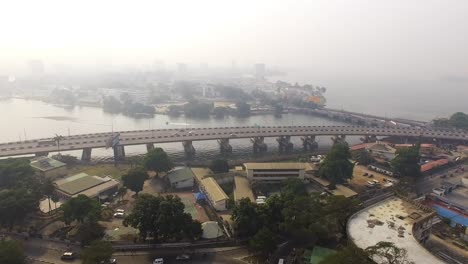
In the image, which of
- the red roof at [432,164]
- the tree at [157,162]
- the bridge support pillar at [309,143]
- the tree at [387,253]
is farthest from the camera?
the bridge support pillar at [309,143]

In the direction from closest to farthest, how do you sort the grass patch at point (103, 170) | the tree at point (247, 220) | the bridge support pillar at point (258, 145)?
the tree at point (247, 220) → the grass patch at point (103, 170) → the bridge support pillar at point (258, 145)

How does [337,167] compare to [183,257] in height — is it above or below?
above

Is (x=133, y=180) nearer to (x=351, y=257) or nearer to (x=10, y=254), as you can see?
(x=10, y=254)

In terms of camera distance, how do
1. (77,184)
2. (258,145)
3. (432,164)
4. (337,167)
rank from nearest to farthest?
1. (77,184)
2. (337,167)
3. (432,164)
4. (258,145)

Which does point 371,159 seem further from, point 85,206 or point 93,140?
point 93,140

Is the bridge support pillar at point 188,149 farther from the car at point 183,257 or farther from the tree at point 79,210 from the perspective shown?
the car at point 183,257

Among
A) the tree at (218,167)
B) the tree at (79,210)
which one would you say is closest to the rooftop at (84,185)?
the tree at (79,210)

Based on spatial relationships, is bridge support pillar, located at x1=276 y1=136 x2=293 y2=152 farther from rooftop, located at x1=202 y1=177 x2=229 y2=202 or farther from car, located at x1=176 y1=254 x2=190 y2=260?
car, located at x1=176 y1=254 x2=190 y2=260

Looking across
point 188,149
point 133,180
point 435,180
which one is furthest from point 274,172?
point 188,149
